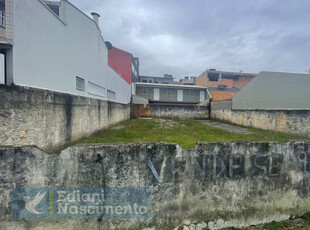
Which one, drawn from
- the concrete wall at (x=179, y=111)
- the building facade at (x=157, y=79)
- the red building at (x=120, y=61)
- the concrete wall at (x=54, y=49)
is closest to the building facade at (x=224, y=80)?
the concrete wall at (x=179, y=111)

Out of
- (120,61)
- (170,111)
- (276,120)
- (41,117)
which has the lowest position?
(276,120)

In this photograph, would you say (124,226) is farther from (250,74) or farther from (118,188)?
(250,74)

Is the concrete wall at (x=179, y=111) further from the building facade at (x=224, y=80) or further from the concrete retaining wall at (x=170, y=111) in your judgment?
the building facade at (x=224, y=80)

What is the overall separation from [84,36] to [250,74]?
84.5 feet

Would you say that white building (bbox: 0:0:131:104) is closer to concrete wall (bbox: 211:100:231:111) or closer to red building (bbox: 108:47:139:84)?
red building (bbox: 108:47:139:84)

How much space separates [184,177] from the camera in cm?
232

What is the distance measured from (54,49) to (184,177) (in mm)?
5842

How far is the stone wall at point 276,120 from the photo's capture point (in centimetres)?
773

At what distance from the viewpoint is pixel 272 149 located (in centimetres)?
260

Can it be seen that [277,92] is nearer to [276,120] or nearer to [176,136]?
[276,120]

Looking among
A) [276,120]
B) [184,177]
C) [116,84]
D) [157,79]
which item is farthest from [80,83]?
[157,79]

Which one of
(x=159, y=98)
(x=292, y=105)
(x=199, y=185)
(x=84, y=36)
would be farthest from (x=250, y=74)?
(x=199, y=185)

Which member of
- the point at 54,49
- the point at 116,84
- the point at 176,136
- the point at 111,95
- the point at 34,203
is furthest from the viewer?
the point at 116,84

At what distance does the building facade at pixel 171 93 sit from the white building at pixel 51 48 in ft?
37.2
